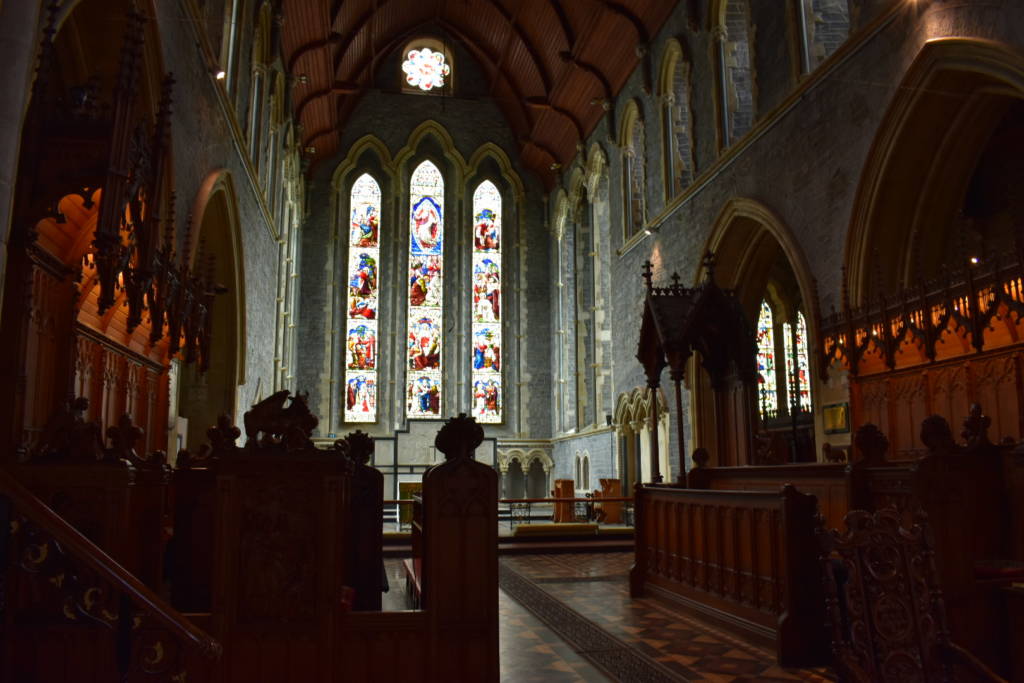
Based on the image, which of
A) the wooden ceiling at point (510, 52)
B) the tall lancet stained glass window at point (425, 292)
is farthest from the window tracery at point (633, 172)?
the tall lancet stained glass window at point (425, 292)

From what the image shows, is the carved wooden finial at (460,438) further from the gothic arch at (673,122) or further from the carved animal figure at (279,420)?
the gothic arch at (673,122)

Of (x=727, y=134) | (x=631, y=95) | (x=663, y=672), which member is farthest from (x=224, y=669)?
(x=631, y=95)

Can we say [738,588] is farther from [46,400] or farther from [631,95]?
[631,95]

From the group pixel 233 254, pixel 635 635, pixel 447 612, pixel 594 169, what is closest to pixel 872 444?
pixel 635 635

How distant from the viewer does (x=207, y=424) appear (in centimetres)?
1023

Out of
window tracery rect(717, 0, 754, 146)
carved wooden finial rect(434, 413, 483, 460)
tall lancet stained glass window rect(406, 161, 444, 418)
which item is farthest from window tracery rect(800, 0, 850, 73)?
tall lancet stained glass window rect(406, 161, 444, 418)

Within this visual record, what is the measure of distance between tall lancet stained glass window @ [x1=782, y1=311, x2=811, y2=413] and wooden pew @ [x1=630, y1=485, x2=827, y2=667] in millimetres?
11320

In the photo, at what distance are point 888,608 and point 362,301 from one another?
18.1 meters

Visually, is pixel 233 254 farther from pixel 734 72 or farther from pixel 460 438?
pixel 460 438

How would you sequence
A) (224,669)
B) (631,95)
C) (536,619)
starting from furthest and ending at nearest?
1. (631,95)
2. (536,619)
3. (224,669)

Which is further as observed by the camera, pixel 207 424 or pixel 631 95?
pixel 631 95

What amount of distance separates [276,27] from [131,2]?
7448mm

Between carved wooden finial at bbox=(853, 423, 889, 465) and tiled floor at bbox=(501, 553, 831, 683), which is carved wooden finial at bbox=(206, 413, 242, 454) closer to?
tiled floor at bbox=(501, 553, 831, 683)

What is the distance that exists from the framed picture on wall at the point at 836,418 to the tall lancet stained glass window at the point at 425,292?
38.5ft
